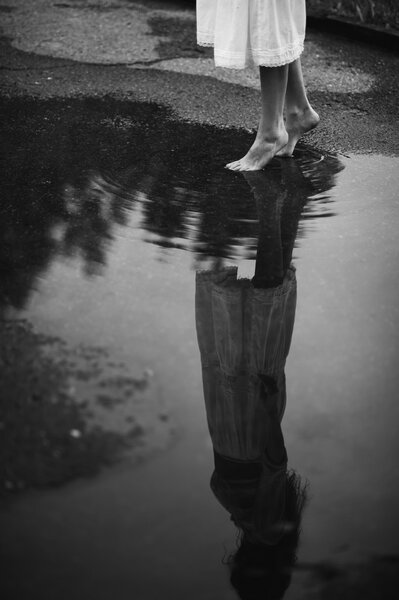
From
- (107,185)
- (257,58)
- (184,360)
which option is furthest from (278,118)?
(184,360)

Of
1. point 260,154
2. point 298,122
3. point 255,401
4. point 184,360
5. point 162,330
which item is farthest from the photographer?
point 298,122

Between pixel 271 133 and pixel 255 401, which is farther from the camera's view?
pixel 271 133

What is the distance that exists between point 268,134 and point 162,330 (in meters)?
1.61

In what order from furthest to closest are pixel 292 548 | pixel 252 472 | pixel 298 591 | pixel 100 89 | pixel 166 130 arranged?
pixel 100 89, pixel 166 130, pixel 252 472, pixel 292 548, pixel 298 591

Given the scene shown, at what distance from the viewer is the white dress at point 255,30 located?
129 inches

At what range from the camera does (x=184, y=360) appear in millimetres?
2197

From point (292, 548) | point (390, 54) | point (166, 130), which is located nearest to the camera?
point (292, 548)

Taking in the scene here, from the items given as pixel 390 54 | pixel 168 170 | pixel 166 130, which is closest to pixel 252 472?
pixel 168 170

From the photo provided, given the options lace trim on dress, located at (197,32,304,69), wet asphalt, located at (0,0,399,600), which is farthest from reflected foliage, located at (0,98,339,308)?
lace trim on dress, located at (197,32,304,69)

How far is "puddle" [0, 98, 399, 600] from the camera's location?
160cm

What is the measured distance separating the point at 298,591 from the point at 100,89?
12.3ft

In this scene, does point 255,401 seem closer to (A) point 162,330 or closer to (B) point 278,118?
(A) point 162,330

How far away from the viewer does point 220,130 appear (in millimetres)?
4055

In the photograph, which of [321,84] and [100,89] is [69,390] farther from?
[321,84]
